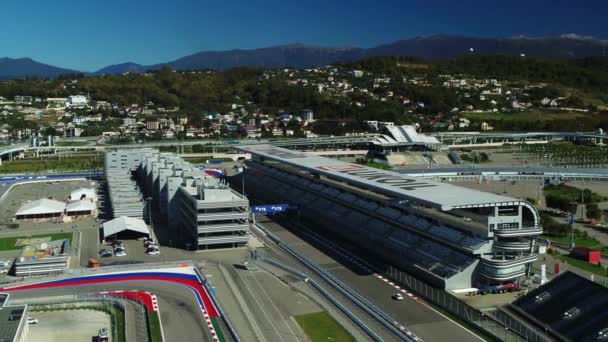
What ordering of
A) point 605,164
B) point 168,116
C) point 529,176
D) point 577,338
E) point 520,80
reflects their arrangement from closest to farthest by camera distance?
point 577,338, point 529,176, point 605,164, point 168,116, point 520,80

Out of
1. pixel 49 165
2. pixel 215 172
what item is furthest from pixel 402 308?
pixel 49 165

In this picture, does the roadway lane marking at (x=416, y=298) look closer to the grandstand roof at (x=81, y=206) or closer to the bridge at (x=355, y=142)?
the grandstand roof at (x=81, y=206)

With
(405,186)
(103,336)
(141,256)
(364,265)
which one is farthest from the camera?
(141,256)

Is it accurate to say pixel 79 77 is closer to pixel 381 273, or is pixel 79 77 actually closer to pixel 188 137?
pixel 188 137

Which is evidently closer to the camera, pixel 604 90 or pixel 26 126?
pixel 26 126

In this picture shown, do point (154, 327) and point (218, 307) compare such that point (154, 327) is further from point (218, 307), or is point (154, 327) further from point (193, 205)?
point (193, 205)

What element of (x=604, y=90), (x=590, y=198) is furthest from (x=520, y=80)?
(x=590, y=198)

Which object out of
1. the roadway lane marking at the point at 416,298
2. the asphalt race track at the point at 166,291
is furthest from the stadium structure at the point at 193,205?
the roadway lane marking at the point at 416,298
